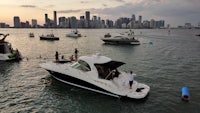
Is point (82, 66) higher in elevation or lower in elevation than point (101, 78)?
higher

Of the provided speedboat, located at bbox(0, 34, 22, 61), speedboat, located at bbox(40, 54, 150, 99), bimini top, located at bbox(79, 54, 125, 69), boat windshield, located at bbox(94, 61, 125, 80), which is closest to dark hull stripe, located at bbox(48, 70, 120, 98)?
speedboat, located at bbox(40, 54, 150, 99)

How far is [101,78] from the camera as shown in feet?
55.9

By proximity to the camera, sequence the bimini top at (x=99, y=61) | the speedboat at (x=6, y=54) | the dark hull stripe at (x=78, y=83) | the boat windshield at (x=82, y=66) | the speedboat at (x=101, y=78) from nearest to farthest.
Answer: the speedboat at (x=101, y=78), the dark hull stripe at (x=78, y=83), the bimini top at (x=99, y=61), the boat windshield at (x=82, y=66), the speedboat at (x=6, y=54)

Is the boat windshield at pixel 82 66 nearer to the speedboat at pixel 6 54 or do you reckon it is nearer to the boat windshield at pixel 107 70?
the boat windshield at pixel 107 70

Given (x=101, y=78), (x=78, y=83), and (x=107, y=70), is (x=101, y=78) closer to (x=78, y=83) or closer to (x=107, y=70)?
(x=107, y=70)

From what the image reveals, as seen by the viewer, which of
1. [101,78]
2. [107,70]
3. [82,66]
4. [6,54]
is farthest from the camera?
[6,54]

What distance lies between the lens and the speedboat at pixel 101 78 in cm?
1630

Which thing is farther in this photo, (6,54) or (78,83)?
(6,54)

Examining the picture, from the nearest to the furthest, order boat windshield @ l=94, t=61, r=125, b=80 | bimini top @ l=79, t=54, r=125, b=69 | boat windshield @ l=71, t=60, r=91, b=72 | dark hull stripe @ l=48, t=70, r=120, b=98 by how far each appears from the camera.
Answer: dark hull stripe @ l=48, t=70, r=120, b=98 → boat windshield @ l=94, t=61, r=125, b=80 → bimini top @ l=79, t=54, r=125, b=69 → boat windshield @ l=71, t=60, r=91, b=72

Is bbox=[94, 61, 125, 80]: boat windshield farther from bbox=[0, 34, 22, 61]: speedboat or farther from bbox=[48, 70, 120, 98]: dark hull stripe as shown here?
bbox=[0, 34, 22, 61]: speedboat

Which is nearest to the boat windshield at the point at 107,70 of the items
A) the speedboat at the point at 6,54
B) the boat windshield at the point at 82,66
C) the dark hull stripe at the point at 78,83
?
the boat windshield at the point at 82,66

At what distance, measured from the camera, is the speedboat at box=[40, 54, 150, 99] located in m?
16.3

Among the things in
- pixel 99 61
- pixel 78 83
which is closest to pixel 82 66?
pixel 78 83

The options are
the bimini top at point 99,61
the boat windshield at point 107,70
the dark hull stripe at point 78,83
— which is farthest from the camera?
the bimini top at point 99,61
